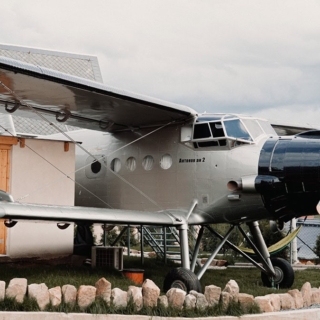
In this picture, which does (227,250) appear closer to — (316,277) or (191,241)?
(191,241)

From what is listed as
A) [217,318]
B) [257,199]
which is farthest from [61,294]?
[257,199]

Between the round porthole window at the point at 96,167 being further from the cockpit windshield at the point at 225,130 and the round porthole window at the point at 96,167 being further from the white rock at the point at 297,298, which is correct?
the white rock at the point at 297,298

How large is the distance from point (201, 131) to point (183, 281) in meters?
3.60

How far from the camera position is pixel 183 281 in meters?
12.8

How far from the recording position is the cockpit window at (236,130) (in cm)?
1420

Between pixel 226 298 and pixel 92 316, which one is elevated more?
pixel 226 298

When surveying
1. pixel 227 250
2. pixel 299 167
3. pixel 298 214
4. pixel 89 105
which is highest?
pixel 89 105

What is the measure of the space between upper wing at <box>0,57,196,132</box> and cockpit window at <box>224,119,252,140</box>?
971 mm

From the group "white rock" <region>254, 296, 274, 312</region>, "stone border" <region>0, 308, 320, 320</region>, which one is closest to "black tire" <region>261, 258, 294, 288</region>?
"white rock" <region>254, 296, 274, 312</region>

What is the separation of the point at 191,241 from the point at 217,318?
17.0 metres

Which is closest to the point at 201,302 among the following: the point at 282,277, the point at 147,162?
the point at 147,162

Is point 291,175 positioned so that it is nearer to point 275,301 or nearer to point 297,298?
point 297,298

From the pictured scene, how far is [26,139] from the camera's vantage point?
1612 centimetres

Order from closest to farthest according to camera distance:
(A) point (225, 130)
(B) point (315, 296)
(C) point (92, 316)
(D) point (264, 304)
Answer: (C) point (92, 316)
(D) point (264, 304)
(B) point (315, 296)
(A) point (225, 130)
